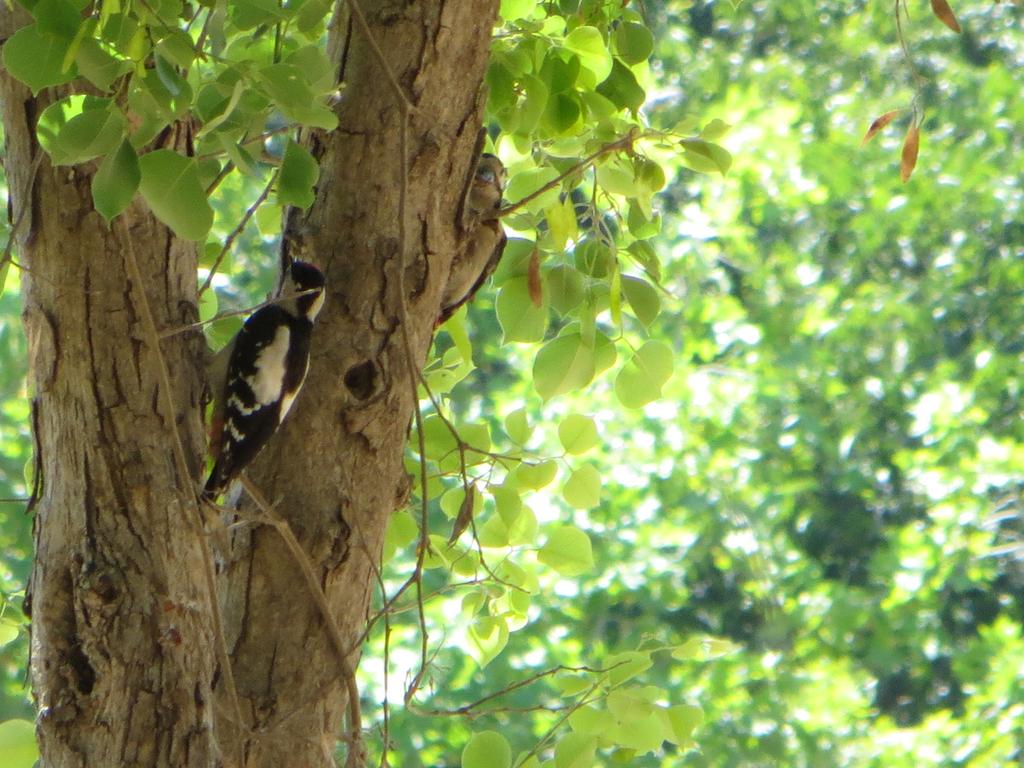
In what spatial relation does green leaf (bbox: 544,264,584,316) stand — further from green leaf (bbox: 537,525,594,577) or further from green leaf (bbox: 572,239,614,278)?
green leaf (bbox: 537,525,594,577)

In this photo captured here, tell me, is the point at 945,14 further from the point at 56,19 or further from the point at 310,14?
the point at 56,19

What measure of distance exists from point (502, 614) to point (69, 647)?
100cm

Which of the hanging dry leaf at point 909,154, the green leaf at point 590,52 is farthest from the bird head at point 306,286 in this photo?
the hanging dry leaf at point 909,154

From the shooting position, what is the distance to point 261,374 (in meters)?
2.75

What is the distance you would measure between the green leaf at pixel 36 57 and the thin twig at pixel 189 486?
34 cm

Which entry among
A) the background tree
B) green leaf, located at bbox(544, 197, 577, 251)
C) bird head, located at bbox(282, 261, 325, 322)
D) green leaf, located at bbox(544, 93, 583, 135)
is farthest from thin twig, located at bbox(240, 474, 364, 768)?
the background tree

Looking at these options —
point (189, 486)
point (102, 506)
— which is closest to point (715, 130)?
point (189, 486)

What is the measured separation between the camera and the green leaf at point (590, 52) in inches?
89.2

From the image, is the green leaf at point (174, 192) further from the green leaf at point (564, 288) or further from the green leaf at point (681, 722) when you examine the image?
the green leaf at point (681, 722)

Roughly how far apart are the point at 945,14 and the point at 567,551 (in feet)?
3.61

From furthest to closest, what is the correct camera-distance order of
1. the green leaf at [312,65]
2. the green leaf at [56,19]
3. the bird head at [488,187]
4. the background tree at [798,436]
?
the background tree at [798,436] → the bird head at [488,187] → the green leaf at [312,65] → the green leaf at [56,19]

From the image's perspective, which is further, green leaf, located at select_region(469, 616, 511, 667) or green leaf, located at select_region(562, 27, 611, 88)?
green leaf, located at select_region(469, 616, 511, 667)

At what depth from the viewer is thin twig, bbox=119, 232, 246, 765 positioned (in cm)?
181

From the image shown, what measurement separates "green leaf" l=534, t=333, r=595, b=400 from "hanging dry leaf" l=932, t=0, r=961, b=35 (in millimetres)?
772
